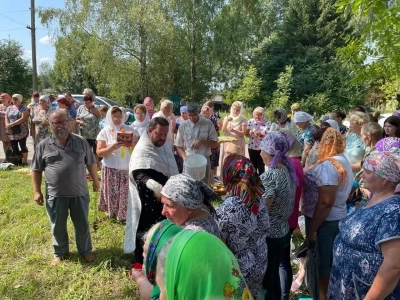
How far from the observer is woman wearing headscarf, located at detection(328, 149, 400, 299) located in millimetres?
1814

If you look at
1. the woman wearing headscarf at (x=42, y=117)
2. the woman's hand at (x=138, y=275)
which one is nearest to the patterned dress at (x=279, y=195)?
the woman's hand at (x=138, y=275)

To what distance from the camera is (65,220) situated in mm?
4000

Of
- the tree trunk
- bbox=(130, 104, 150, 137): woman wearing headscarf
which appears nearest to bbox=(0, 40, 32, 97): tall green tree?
the tree trunk

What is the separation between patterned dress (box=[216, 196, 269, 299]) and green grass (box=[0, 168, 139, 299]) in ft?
5.33

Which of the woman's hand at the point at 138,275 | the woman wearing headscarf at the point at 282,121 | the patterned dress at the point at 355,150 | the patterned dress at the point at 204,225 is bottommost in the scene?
the woman's hand at the point at 138,275

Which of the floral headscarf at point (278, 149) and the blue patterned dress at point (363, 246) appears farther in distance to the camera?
the floral headscarf at point (278, 149)

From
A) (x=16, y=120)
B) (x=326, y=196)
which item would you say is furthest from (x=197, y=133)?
(x=16, y=120)

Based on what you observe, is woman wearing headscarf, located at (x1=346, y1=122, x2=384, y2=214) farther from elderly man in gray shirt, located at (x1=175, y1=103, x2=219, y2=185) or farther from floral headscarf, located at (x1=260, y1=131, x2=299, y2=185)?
elderly man in gray shirt, located at (x1=175, y1=103, x2=219, y2=185)

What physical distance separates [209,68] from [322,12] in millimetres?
8185

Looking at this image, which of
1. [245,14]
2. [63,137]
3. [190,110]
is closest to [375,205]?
[63,137]

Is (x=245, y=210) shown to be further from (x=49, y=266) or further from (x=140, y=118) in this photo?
(x=140, y=118)

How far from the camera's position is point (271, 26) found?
2839cm

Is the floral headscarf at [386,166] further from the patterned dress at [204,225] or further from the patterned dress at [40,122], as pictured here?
the patterned dress at [40,122]

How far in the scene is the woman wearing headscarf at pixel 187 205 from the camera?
75.6 inches
